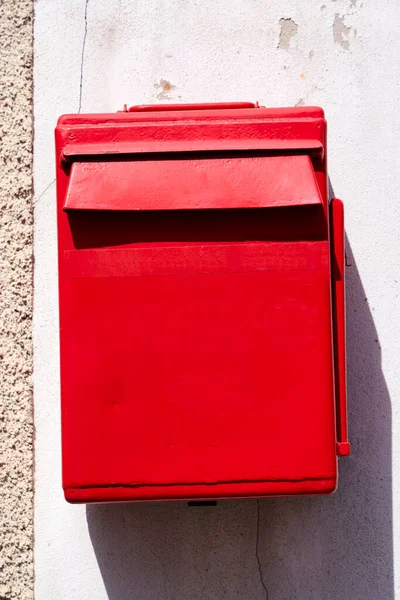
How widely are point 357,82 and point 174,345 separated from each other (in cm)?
87

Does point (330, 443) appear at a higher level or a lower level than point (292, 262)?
lower

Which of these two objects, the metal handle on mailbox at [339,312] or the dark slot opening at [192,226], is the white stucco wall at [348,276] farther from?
the dark slot opening at [192,226]

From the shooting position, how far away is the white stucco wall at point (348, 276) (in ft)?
5.49

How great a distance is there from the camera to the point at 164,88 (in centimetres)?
173

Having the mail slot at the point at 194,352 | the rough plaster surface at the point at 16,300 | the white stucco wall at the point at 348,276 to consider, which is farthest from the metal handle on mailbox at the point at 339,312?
the rough plaster surface at the point at 16,300

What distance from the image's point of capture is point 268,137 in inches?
54.6

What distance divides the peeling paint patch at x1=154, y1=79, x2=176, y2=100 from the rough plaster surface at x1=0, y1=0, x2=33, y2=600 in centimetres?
33

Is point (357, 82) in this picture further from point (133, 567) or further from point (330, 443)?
point (133, 567)

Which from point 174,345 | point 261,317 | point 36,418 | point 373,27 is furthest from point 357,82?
point 36,418

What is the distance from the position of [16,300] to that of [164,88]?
66cm

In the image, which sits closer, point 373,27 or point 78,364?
point 78,364

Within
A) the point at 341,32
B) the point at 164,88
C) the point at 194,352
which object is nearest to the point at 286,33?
the point at 341,32

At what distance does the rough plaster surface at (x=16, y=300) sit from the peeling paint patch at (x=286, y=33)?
646 millimetres

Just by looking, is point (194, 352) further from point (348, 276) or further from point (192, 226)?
point (348, 276)
